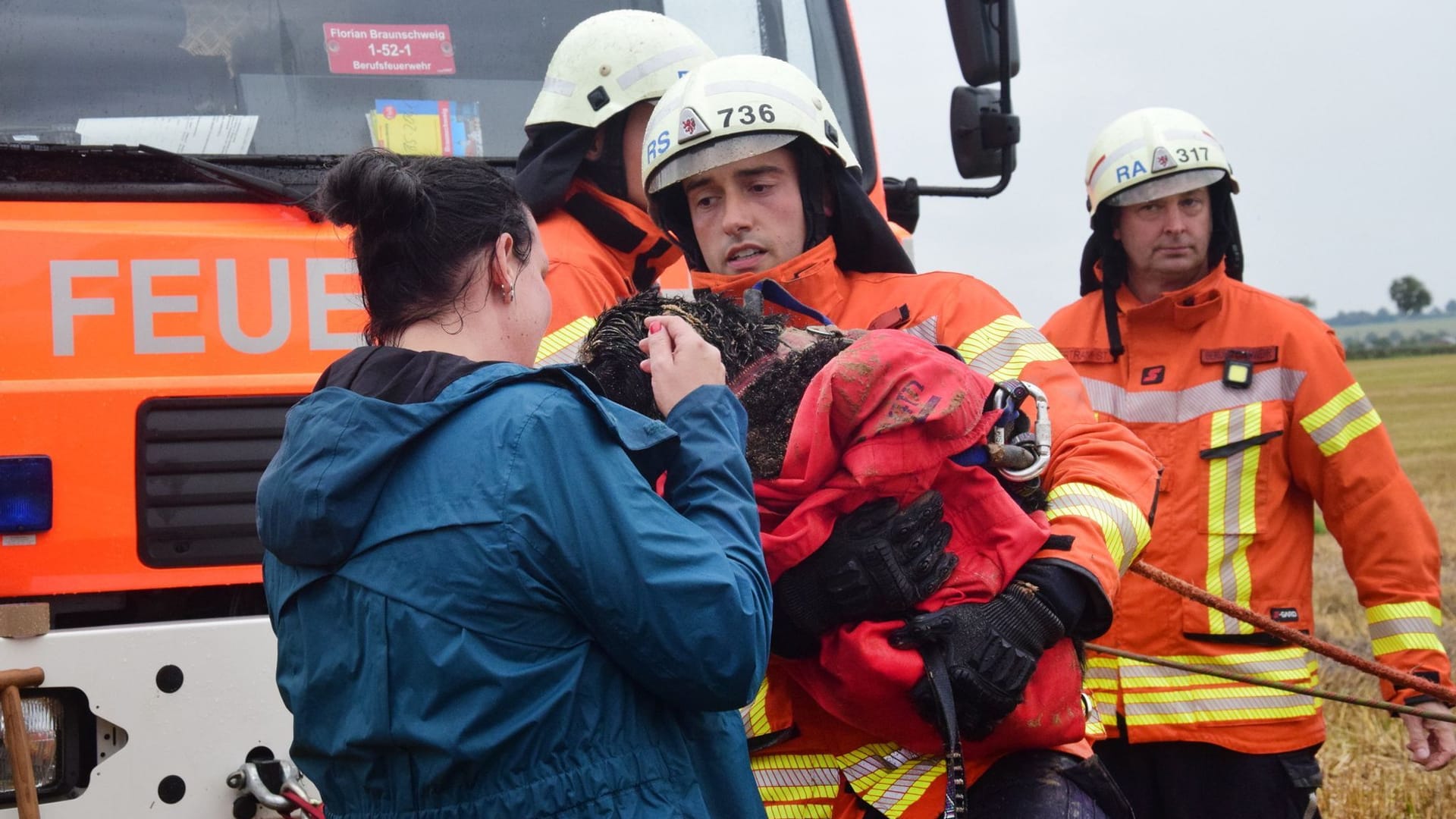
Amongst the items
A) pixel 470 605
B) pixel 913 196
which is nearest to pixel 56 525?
pixel 470 605

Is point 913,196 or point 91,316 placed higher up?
point 913,196

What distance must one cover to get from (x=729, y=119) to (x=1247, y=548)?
2.05 meters

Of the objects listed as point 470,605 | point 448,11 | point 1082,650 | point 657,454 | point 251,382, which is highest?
point 448,11

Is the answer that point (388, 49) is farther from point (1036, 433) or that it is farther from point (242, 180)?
point (1036, 433)

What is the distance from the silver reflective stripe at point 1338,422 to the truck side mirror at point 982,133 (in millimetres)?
1226

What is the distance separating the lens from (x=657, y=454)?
6.08ft

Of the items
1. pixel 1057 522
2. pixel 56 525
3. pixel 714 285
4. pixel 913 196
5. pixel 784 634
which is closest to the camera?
pixel 784 634

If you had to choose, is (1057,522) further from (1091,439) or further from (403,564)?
(403,564)

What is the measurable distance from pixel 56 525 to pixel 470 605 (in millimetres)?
1711

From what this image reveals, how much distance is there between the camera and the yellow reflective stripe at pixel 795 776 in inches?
92.0

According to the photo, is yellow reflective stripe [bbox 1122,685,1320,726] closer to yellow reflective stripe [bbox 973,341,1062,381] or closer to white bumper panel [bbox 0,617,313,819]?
yellow reflective stripe [bbox 973,341,1062,381]

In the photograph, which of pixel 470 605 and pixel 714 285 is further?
pixel 714 285

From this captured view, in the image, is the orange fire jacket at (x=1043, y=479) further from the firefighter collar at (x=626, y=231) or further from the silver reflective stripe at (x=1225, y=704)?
the silver reflective stripe at (x=1225, y=704)

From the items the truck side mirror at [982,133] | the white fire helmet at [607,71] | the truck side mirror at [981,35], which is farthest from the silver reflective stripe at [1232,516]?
the white fire helmet at [607,71]
